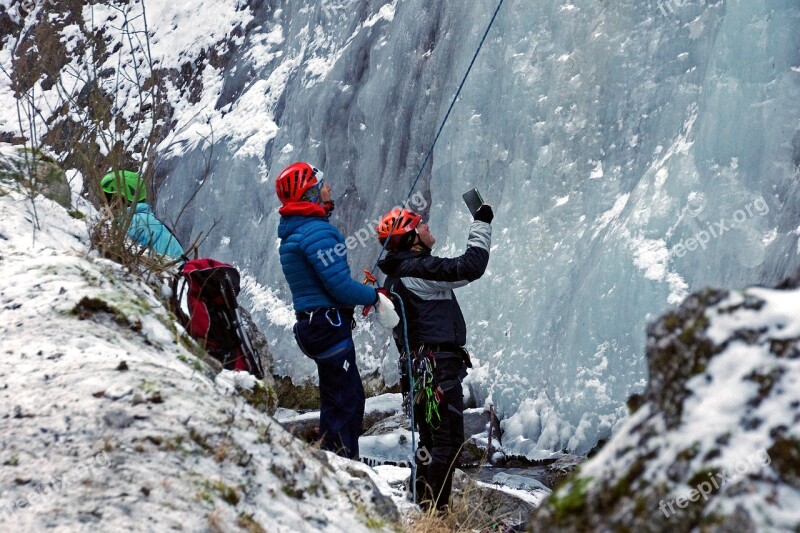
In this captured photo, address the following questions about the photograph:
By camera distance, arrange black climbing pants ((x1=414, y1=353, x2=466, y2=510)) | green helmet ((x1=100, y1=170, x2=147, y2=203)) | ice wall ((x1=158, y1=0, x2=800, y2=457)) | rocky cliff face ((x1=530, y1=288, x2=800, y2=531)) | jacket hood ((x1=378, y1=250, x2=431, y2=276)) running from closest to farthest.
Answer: rocky cliff face ((x1=530, y1=288, x2=800, y2=531)) → green helmet ((x1=100, y1=170, x2=147, y2=203)) → black climbing pants ((x1=414, y1=353, x2=466, y2=510)) → jacket hood ((x1=378, y1=250, x2=431, y2=276)) → ice wall ((x1=158, y1=0, x2=800, y2=457))

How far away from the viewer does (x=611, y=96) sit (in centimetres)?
857

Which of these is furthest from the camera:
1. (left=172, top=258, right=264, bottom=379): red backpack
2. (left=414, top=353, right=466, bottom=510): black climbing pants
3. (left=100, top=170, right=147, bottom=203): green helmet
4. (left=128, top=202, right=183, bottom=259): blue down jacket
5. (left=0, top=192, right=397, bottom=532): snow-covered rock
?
(left=414, top=353, right=466, bottom=510): black climbing pants

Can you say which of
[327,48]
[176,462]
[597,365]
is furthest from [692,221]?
[327,48]

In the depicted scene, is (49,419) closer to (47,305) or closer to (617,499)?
(47,305)

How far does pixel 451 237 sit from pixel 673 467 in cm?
863

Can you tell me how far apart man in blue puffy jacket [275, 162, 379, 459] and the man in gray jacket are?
32 cm

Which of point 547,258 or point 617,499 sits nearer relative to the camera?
point 617,499

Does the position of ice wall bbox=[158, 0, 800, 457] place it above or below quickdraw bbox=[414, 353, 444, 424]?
above

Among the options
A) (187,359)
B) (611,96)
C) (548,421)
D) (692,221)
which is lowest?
(548,421)

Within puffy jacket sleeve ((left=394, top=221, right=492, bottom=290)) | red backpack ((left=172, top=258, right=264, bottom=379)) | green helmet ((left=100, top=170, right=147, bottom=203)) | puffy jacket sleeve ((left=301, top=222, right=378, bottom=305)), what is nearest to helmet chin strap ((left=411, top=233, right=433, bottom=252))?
puffy jacket sleeve ((left=394, top=221, right=492, bottom=290))

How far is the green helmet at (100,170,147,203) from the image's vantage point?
3.88 meters

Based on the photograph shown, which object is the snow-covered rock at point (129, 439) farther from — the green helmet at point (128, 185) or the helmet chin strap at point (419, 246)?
the helmet chin strap at point (419, 246)

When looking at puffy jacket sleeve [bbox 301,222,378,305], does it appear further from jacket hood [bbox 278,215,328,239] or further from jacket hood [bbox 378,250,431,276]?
jacket hood [bbox 378,250,431,276]

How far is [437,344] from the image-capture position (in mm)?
4582
